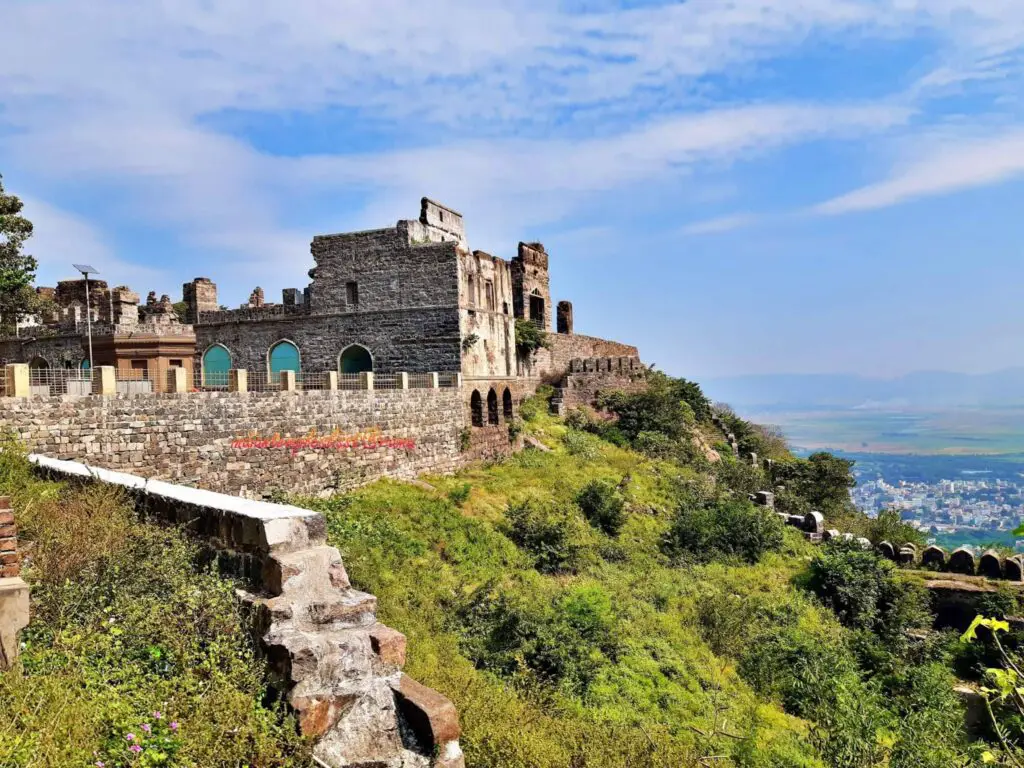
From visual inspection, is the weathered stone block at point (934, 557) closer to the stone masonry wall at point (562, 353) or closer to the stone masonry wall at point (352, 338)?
the stone masonry wall at point (352, 338)

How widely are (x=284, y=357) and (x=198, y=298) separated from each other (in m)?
4.50

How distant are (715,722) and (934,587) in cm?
1041

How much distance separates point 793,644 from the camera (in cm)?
1078

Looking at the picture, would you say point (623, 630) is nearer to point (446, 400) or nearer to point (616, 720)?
point (616, 720)

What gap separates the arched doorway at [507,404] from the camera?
2323 cm

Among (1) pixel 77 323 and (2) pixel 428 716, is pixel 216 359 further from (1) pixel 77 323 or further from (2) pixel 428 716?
(2) pixel 428 716

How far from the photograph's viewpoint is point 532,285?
105 ft

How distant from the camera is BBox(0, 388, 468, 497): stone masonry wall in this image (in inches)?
366

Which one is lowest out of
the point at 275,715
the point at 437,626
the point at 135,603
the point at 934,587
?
the point at 934,587

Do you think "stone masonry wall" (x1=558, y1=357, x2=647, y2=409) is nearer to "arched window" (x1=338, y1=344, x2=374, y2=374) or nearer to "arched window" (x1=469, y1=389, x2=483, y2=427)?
"arched window" (x1=469, y1=389, x2=483, y2=427)

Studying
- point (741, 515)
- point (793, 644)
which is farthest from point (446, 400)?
point (793, 644)

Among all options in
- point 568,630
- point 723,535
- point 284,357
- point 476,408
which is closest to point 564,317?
point 476,408

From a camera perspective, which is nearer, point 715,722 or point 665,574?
point 715,722

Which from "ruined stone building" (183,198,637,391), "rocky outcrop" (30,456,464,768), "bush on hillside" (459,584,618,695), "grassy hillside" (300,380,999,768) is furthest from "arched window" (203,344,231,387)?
"rocky outcrop" (30,456,464,768)
